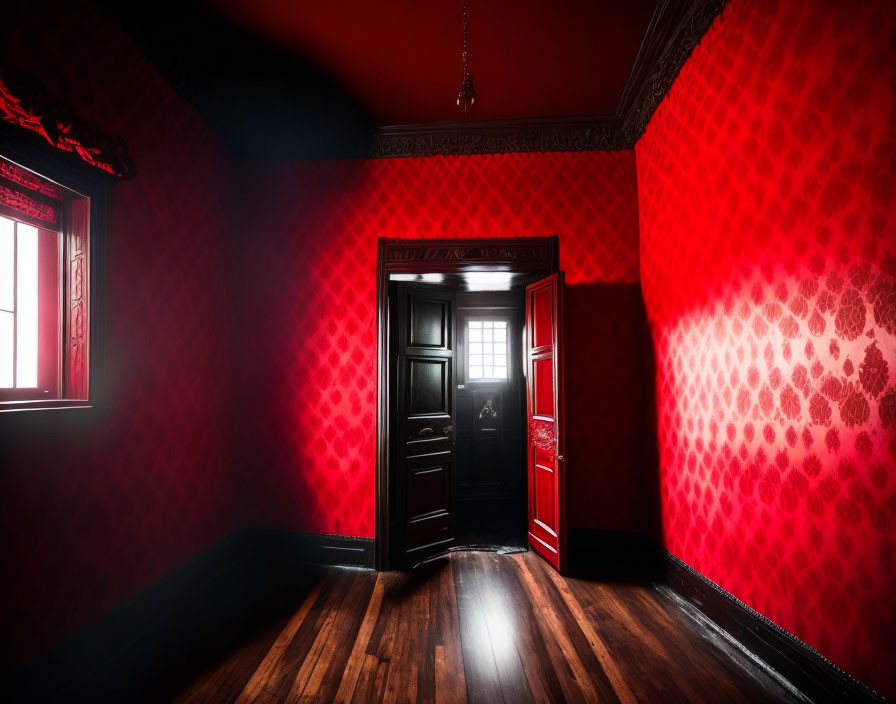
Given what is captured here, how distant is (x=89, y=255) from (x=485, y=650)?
295 cm

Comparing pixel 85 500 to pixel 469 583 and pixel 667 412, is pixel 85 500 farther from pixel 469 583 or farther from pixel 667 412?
pixel 667 412

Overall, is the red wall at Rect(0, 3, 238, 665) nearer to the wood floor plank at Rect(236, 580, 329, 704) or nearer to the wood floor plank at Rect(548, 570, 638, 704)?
the wood floor plank at Rect(236, 580, 329, 704)

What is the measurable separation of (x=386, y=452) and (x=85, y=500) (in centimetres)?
184

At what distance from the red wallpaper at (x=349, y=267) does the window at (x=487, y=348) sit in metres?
1.93

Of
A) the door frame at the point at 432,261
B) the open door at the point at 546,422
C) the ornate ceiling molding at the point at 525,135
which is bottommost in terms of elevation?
the open door at the point at 546,422

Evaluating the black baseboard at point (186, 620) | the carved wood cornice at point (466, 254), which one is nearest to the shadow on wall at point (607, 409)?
the carved wood cornice at point (466, 254)

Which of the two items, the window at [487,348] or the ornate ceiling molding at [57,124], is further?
the window at [487,348]

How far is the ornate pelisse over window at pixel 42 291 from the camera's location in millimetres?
1985

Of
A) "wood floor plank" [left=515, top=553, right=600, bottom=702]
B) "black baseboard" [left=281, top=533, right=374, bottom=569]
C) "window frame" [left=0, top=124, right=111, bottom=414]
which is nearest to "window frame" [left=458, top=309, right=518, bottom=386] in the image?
"black baseboard" [left=281, top=533, right=374, bottom=569]

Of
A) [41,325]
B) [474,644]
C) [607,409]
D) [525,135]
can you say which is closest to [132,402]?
[41,325]

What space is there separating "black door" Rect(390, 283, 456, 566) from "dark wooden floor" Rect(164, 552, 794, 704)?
46cm

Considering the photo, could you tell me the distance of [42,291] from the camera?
7.09ft

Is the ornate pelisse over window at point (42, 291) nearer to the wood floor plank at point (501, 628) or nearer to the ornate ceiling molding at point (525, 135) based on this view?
the ornate ceiling molding at point (525, 135)

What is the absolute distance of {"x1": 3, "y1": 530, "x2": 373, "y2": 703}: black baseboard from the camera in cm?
198
